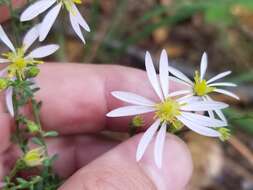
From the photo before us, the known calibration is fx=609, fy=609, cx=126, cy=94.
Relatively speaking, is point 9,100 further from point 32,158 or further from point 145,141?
point 145,141

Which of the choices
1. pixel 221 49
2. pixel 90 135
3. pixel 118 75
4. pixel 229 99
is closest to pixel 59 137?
pixel 90 135

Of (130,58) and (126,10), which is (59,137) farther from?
(126,10)

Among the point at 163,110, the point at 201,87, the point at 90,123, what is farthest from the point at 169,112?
the point at 90,123

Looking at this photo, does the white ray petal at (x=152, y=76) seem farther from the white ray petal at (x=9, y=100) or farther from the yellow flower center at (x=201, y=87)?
the white ray petal at (x=9, y=100)

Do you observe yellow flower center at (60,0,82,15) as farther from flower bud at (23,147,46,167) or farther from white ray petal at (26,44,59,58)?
flower bud at (23,147,46,167)

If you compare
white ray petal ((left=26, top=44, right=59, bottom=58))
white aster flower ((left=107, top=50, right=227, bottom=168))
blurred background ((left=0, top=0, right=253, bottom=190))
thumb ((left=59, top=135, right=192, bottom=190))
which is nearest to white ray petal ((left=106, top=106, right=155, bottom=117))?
white aster flower ((left=107, top=50, right=227, bottom=168))
